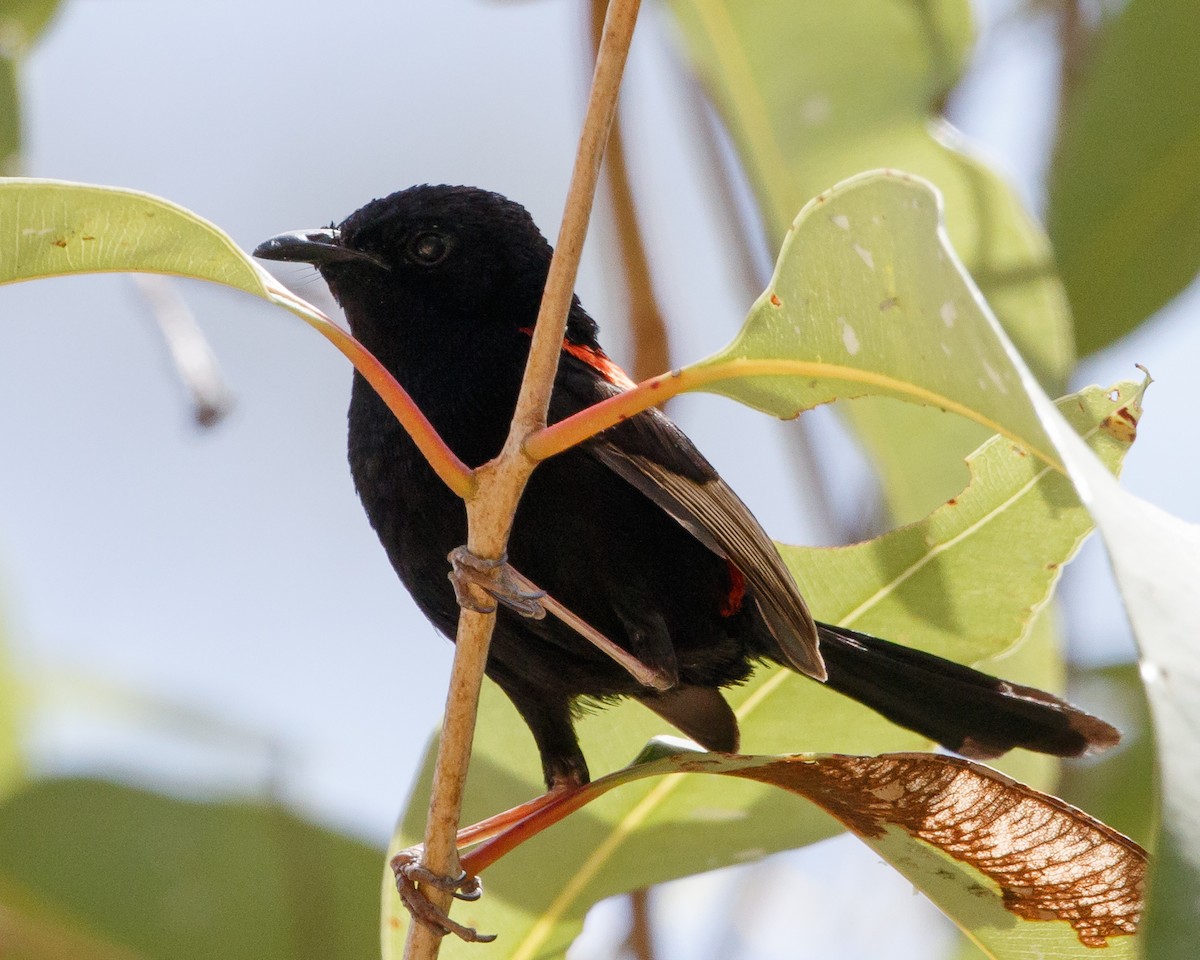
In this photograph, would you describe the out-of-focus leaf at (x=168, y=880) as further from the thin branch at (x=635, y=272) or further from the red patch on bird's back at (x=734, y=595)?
the thin branch at (x=635, y=272)

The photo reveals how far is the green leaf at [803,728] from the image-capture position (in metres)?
2.45

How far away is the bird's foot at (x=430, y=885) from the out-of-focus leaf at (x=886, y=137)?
4.51 feet

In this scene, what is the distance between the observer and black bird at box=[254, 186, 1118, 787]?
8.48ft

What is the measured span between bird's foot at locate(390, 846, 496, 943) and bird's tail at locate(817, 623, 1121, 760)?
2.86ft

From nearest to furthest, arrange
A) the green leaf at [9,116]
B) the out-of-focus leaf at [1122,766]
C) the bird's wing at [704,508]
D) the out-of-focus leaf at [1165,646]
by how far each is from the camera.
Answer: the out-of-focus leaf at [1165,646]
the bird's wing at [704,508]
the green leaf at [9,116]
the out-of-focus leaf at [1122,766]

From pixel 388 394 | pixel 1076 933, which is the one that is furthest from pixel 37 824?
pixel 1076 933

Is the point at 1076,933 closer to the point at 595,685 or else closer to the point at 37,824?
the point at 595,685

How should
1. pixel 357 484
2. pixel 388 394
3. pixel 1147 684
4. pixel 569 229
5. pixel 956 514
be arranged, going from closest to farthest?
pixel 1147 684, pixel 569 229, pixel 388 394, pixel 956 514, pixel 357 484

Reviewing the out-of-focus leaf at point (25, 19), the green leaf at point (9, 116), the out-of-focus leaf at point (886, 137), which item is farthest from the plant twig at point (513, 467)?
the out-of-focus leaf at point (25, 19)

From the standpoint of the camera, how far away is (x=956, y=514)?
99.4 inches

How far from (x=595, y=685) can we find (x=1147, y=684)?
1.80 m

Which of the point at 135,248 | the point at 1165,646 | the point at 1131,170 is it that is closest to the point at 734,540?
the point at 135,248

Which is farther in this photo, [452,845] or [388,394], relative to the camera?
[452,845]

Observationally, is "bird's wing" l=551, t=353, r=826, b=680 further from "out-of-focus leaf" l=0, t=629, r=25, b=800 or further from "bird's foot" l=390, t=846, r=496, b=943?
"out-of-focus leaf" l=0, t=629, r=25, b=800
